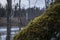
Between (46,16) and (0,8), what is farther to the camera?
(0,8)

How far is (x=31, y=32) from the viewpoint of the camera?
2.28 m

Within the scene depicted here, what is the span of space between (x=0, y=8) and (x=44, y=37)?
19.5 meters

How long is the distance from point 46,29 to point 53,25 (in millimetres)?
97

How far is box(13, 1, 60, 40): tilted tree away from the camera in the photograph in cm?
221

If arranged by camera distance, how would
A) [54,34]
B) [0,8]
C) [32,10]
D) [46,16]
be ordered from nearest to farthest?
[54,34]
[46,16]
[32,10]
[0,8]

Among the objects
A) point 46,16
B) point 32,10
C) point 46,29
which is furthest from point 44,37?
point 32,10

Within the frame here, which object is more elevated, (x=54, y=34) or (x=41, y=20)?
(x=41, y=20)

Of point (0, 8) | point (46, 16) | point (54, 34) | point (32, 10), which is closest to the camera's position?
point (54, 34)

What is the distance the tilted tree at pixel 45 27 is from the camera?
221 centimetres

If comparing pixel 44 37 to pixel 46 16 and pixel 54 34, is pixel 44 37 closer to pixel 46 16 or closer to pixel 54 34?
pixel 54 34

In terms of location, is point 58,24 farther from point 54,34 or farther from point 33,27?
point 33,27

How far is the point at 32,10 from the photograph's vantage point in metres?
18.9

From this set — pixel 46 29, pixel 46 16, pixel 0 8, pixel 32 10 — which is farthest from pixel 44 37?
pixel 0 8

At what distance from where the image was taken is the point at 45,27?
7.36ft
